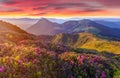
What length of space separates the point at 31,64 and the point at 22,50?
123 inches

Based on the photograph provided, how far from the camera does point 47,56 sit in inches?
658

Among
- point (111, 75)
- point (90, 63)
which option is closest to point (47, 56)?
point (90, 63)

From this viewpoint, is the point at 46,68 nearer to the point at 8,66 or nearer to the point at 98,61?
the point at 8,66

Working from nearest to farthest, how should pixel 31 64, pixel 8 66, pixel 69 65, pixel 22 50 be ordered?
pixel 8 66, pixel 31 64, pixel 69 65, pixel 22 50

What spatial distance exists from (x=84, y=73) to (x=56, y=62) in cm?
222

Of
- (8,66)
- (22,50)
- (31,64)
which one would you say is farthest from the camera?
(22,50)

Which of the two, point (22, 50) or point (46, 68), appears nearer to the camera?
point (46, 68)

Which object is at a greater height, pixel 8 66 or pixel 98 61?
pixel 8 66

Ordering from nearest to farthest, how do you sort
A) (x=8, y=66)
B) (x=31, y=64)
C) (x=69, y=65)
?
(x=8, y=66) → (x=31, y=64) → (x=69, y=65)

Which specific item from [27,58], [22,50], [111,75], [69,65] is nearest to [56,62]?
[69,65]

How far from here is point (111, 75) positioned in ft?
54.5

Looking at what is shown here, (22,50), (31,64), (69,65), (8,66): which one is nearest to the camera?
(8,66)

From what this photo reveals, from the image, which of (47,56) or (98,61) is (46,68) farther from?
(98,61)

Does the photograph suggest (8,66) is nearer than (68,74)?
Yes
